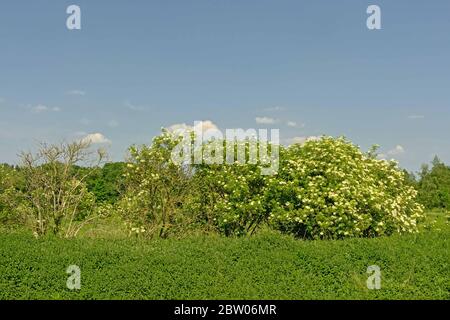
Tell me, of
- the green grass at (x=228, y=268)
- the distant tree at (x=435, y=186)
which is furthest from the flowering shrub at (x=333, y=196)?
the distant tree at (x=435, y=186)

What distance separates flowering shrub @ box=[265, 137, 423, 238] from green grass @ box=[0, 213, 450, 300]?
204cm

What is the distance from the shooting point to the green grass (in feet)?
33.0

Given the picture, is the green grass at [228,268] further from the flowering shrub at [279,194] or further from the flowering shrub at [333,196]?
the flowering shrub at [279,194]

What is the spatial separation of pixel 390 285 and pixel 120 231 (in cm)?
956

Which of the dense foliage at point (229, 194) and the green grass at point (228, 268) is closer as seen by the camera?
the green grass at point (228, 268)

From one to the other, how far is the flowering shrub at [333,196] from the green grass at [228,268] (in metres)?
2.04

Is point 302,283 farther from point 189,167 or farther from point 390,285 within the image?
point 189,167

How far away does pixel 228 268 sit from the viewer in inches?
432

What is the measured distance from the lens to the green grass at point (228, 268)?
33.0ft

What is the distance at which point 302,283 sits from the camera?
34.2 ft

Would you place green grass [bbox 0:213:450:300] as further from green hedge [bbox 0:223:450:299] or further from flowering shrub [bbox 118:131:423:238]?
flowering shrub [bbox 118:131:423:238]

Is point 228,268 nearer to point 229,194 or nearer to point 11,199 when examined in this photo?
point 229,194

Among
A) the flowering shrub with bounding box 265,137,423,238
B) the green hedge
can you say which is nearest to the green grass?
the green hedge
